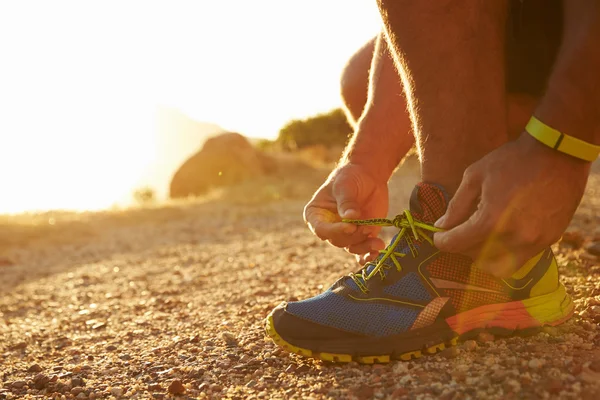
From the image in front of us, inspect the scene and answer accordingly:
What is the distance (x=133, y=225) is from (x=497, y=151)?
7277mm

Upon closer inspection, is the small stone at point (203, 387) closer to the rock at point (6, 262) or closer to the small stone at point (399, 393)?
the small stone at point (399, 393)

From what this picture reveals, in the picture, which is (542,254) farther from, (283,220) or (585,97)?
(283,220)

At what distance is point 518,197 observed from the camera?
49.4 inches

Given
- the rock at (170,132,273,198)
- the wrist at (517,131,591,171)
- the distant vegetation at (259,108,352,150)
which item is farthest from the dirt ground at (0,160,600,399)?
the distant vegetation at (259,108,352,150)

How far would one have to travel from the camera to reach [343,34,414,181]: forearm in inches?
82.6

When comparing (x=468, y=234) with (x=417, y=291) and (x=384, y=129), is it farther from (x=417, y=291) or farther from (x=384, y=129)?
(x=384, y=129)

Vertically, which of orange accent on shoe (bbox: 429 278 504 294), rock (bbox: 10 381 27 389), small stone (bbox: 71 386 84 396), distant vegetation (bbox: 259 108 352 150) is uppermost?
distant vegetation (bbox: 259 108 352 150)

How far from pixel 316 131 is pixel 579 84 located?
18.2 metres

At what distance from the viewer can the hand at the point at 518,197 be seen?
4.13 ft

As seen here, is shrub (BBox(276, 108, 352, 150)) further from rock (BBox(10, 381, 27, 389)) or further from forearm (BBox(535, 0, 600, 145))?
forearm (BBox(535, 0, 600, 145))

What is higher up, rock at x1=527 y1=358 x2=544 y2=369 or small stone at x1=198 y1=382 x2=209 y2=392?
rock at x1=527 y1=358 x2=544 y2=369

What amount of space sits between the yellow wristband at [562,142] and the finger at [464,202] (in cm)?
16

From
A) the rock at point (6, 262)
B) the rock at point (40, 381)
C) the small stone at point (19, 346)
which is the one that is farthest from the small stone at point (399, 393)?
the rock at point (6, 262)

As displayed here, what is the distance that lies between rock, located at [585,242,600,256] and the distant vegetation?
1551cm
